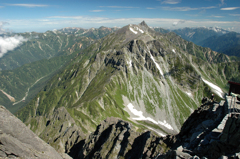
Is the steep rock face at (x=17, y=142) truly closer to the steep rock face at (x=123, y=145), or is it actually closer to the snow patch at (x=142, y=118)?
the steep rock face at (x=123, y=145)

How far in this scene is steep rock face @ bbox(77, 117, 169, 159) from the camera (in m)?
41.6

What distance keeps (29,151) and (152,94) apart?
613 ft

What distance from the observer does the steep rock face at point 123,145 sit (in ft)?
137

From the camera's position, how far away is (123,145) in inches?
1956

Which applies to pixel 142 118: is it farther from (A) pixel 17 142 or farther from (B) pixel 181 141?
(A) pixel 17 142

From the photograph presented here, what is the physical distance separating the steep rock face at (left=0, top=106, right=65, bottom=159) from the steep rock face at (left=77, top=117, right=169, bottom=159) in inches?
1044

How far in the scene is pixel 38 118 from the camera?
4594 inches

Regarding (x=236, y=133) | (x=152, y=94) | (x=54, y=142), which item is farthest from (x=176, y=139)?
(x=152, y=94)

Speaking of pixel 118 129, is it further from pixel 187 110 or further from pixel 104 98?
pixel 187 110

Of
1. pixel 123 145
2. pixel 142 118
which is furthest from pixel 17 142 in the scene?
pixel 142 118

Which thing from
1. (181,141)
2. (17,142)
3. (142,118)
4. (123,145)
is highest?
(17,142)

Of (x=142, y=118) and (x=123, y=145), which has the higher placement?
(x=123, y=145)

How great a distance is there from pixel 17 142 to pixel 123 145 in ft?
119

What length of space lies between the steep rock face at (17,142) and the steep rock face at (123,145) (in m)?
26.5
